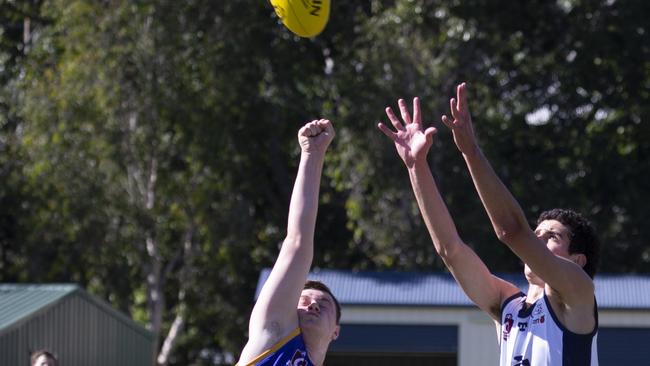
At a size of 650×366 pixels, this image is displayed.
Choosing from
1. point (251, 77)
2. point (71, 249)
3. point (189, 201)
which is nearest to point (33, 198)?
point (71, 249)

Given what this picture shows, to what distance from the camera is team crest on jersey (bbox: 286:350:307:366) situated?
3.86 metres

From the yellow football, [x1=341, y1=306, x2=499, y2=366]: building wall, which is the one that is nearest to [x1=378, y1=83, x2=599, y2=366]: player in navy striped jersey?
the yellow football

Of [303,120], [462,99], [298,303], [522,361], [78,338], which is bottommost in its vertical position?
[78,338]

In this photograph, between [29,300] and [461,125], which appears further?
[29,300]

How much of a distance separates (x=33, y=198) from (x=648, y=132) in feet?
40.0

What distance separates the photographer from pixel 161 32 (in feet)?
73.1

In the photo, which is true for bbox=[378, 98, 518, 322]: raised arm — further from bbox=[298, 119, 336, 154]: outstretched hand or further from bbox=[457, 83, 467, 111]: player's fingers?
bbox=[298, 119, 336, 154]: outstretched hand

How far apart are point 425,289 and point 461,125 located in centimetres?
1127

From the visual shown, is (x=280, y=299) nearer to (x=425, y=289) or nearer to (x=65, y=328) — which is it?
(x=425, y=289)

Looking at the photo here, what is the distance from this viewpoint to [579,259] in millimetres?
4488

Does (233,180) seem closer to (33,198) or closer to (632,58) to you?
(33,198)

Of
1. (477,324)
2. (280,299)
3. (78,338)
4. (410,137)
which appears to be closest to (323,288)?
(280,299)

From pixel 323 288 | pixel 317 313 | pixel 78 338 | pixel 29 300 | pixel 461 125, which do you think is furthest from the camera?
pixel 78 338

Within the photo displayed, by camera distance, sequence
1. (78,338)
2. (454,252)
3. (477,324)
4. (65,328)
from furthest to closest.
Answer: (78,338) < (65,328) < (477,324) < (454,252)
